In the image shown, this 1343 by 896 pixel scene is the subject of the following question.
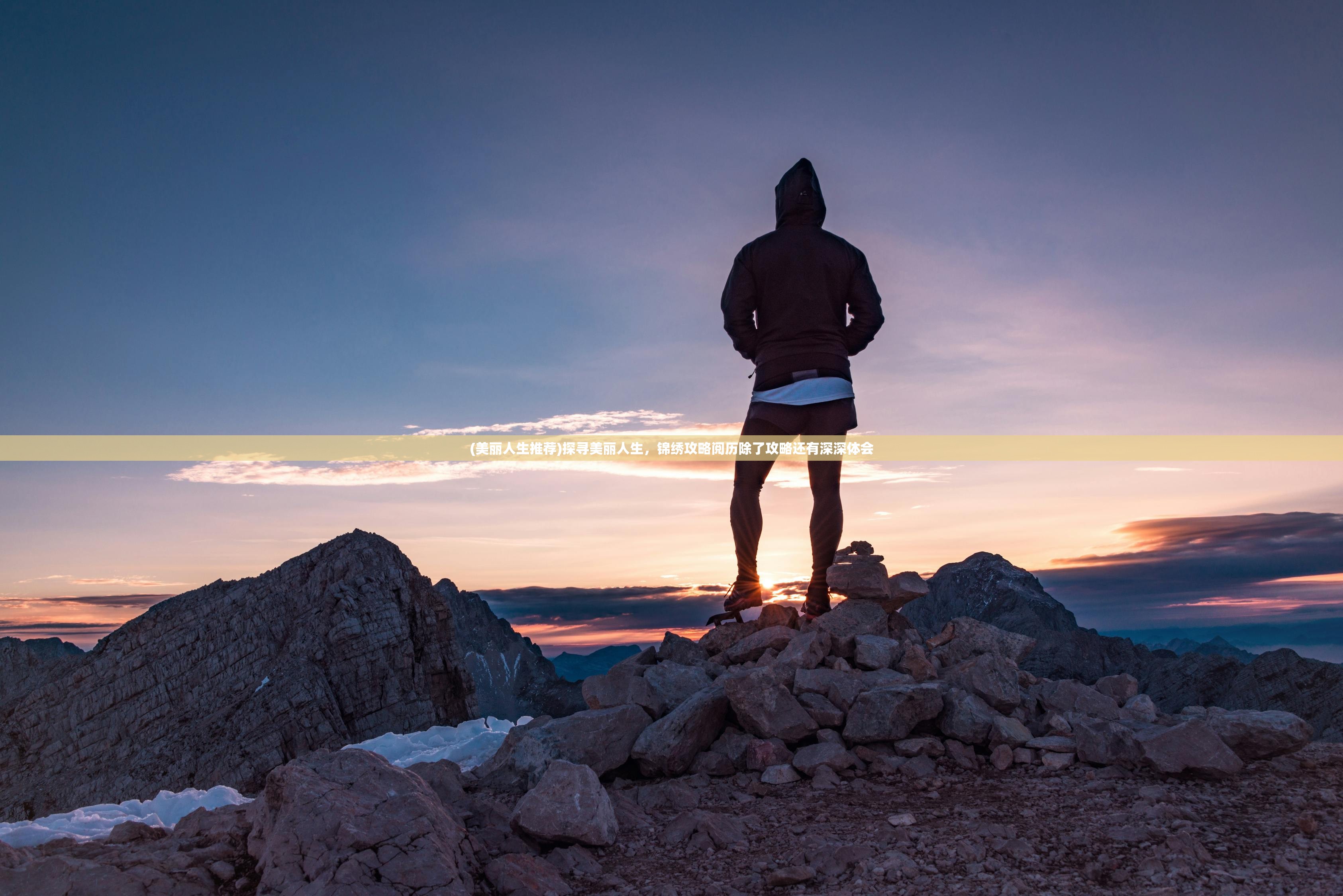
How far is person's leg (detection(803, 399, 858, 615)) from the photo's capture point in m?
8.20

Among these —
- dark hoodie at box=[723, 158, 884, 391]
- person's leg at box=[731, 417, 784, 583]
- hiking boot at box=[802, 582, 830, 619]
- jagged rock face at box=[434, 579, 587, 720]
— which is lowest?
jagged rock face at box=[434, 579, 587, 720]

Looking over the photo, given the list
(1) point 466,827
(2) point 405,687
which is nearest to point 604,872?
(1) point 466,827

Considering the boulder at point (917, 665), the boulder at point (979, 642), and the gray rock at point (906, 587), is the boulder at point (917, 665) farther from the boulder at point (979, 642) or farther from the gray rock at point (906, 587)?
the gray rock at point (906, 587)

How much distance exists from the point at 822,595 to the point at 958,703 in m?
2.40

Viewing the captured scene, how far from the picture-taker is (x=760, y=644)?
8.41 m

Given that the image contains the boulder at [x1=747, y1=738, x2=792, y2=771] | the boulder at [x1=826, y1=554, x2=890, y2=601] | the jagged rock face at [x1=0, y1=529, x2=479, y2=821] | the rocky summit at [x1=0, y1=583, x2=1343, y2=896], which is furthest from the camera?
the jagged rock face at [x1=0, y1=529, x2=479, y2=821]

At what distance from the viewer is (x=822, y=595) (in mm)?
9047

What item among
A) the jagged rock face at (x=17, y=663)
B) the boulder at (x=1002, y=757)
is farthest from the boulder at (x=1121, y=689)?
the jagged rock face at (x=17, y=663)

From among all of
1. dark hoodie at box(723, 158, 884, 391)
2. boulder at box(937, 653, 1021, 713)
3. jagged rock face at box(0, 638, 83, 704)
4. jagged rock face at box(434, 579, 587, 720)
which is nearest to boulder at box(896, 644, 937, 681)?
boulder at box(937, 653, 1021, 713)

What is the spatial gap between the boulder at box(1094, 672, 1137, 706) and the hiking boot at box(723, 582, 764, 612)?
3.48m

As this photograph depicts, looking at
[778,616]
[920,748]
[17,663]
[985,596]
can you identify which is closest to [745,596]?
[778,616]

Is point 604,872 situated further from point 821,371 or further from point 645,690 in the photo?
point 821,371

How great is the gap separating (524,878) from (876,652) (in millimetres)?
4248

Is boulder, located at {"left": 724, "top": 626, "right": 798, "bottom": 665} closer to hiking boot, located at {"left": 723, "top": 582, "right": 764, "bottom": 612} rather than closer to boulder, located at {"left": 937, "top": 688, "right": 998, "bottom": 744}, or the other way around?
hiking boot, located at {"left": 723, "top": 582, "right": 764, "bottom": 612}
